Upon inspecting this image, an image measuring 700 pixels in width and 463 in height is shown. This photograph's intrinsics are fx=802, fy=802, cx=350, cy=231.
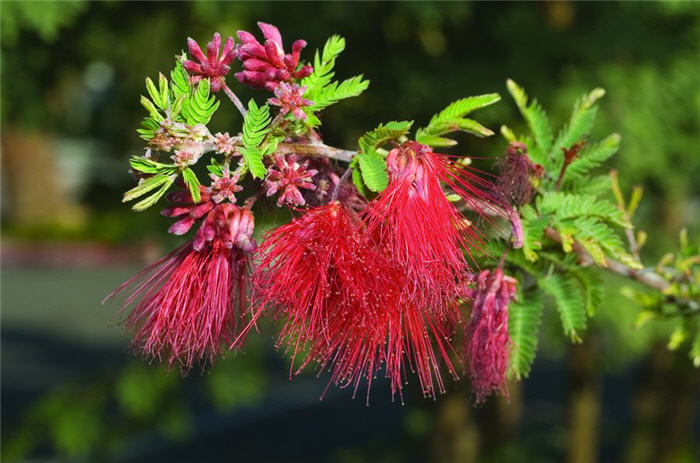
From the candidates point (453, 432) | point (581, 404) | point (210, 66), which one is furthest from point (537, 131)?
point (581, 404)

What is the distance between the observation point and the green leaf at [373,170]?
1.35 meters

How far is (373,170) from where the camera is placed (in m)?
1.37

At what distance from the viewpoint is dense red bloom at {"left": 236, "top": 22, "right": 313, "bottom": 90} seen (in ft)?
4.45

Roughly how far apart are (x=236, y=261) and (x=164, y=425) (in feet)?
15.0

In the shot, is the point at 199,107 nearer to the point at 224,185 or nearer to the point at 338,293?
the point at 224,185

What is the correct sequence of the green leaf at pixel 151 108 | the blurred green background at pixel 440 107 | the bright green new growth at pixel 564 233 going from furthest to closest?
the blurred green background at pixel 440 107, the bright green new growth at pixel 564 233, the green leaf at pixel 151 108

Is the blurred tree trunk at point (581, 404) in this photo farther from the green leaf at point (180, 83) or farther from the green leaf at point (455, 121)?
the green leaf at point (180, 83)

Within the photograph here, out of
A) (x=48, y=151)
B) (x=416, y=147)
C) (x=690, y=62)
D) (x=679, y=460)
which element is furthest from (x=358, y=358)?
(x=48, y=151)

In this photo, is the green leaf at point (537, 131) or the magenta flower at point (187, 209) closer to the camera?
the magenta flower at point (187, 209)

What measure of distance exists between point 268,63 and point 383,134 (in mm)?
230

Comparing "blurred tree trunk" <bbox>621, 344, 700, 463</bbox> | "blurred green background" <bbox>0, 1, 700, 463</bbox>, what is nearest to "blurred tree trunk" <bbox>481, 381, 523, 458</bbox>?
"blurred green background" <bbox>0, 1, 700, 463</bbox>

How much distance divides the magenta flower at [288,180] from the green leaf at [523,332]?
23.6 inches

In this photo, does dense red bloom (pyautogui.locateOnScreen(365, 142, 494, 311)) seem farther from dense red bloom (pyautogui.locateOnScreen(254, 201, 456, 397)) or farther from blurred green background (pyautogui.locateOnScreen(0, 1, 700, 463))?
blurred green background (pyautogui.locateOnScreen(0, 1, 700, 463))

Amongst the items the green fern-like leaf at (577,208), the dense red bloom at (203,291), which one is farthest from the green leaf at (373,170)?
the green fern-like leaf at (577,208)
